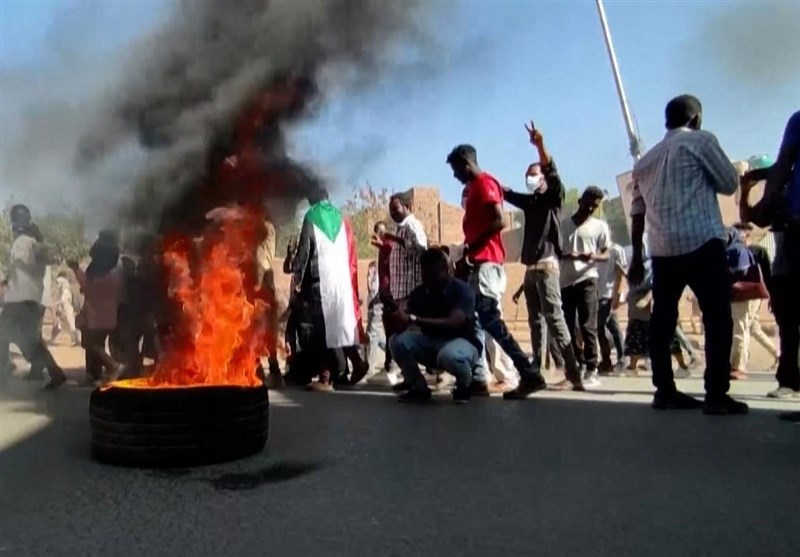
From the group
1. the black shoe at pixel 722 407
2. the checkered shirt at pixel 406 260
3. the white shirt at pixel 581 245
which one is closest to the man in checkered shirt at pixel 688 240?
the black shoe at pixel 722 407

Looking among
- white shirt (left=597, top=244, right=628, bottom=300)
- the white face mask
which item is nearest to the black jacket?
the white face mask

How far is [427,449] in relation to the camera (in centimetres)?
488

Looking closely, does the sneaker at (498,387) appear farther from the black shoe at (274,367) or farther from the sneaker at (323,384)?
the black shoe at (274,367)

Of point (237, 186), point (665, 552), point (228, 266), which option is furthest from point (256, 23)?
point (665, 552)

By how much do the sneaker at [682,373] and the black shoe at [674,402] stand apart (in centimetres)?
256

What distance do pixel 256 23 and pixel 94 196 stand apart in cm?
187

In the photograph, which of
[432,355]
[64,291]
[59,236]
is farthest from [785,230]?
[64,291]

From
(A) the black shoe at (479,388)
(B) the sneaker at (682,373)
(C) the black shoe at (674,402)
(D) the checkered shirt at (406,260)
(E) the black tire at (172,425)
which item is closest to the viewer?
(E) the black tire at (172,425)

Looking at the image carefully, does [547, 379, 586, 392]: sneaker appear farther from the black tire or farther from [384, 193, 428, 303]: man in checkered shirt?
the black tire

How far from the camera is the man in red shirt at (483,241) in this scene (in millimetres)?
6930

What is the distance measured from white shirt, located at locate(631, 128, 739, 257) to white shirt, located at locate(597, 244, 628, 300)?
12.3 ft

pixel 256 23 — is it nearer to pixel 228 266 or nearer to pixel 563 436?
pixel 228 266

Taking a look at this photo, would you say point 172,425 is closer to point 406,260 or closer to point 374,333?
point 406,260

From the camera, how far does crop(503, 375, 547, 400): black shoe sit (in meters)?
6.71
